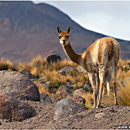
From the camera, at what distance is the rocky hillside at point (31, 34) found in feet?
235

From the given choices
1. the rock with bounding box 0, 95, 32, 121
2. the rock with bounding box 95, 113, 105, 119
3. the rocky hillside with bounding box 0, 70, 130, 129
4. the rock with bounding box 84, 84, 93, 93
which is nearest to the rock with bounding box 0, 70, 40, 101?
the rocky hillside with bounding box 0, 70, 130, 129

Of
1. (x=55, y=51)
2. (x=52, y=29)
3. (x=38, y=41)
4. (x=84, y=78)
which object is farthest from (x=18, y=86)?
(x=52, y=29)

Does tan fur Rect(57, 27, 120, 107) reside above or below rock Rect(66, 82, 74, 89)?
above

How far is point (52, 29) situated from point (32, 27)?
7.62 meters

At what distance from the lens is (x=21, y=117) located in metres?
5.17

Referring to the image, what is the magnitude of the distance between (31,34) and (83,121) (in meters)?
77.8

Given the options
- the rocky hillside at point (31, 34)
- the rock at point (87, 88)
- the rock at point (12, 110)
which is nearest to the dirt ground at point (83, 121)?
the rock at point (12, 110)

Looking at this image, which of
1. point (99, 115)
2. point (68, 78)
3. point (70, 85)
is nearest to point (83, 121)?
point (99, 115)

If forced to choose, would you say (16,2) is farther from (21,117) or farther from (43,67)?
(21,117)

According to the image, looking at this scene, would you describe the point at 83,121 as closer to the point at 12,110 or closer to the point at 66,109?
the point at 66,109

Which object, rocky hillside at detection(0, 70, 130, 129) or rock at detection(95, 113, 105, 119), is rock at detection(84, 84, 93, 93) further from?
rock at detection(95, 113, 105, 119)

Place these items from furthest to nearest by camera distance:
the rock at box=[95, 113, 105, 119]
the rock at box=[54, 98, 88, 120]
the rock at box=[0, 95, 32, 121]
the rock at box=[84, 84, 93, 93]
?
1. the rock at box=[84, 84, 93, 93]
2. the rock at box=[0, 95, 32, 121]
3. the rock at box=[54, 98, 88, 120]
4. the rock at box=[95, 113, 105, 119]

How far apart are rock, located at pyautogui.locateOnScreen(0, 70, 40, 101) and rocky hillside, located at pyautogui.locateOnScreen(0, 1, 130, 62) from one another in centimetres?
5840

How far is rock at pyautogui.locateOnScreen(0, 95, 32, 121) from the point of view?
518cm
